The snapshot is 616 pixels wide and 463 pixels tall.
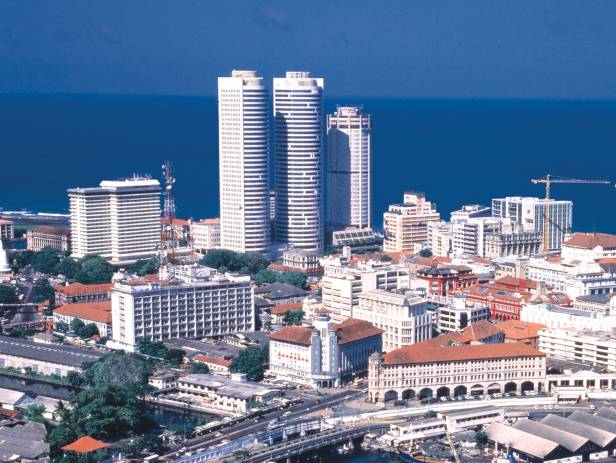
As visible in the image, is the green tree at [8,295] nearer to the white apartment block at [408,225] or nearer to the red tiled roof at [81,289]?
the red tiled roof at [81,289]

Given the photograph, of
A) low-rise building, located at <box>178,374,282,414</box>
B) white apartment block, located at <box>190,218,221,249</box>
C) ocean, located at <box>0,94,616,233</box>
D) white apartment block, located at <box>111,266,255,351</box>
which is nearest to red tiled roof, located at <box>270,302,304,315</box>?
white apartment block, located at <box>111,266,255,351</box>

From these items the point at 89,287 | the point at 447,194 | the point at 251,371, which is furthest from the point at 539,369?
the point at 447,194

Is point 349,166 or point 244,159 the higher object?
point 244,159

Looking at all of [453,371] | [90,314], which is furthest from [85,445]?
[90,314]

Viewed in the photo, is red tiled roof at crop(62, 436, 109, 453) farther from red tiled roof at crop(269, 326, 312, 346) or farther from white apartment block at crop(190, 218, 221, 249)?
white apartment block at crop(190, 218, 221, 249)

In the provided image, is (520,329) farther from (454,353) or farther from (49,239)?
(49,239)
